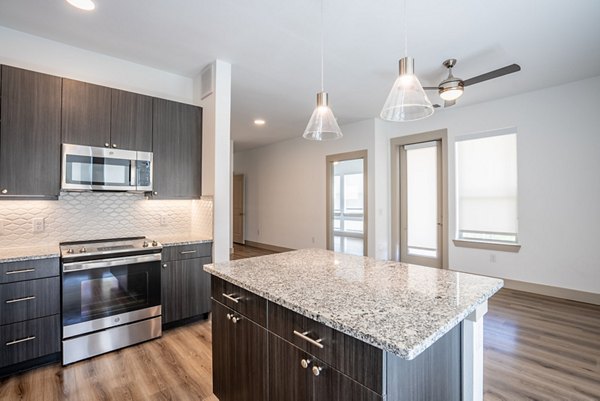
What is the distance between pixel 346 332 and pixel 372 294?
38 cm

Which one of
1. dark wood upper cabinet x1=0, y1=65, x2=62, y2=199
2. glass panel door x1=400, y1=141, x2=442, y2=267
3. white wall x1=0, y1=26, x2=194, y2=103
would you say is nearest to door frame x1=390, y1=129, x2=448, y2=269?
glass panel door x1=400, y1=141, x2=442, y2=267

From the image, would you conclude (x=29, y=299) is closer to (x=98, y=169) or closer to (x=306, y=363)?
(x=98, y=169)

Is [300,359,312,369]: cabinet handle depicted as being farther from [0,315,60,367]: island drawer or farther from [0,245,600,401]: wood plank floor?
[0,315,60,367]: island drawer

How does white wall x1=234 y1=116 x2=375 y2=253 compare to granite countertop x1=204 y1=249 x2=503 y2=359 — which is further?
white wall x1=234 y1=116 x2=375 y2=253

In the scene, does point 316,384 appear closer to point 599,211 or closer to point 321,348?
point 321,348

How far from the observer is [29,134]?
7.61 feet

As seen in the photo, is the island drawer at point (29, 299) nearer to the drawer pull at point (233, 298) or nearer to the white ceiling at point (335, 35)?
the drawer pull at point (233, 298)

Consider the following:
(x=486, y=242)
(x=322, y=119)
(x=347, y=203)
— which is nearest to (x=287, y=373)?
(x=322, y=119)

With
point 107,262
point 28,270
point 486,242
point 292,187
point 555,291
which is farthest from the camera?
point 292,187

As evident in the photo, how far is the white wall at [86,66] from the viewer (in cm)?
255

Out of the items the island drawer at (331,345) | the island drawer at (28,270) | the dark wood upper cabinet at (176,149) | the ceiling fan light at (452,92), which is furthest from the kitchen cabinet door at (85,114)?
the ceiling fan light at (452,92)

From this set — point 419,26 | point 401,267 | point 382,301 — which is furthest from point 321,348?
point 419,26

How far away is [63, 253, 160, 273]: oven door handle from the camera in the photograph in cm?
225

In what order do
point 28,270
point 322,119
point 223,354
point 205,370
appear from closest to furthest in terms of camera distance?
point 223,354, point 322,119, point 28,270, point 205,370
